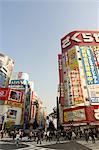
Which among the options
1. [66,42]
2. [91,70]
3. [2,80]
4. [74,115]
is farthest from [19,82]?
[74,115]

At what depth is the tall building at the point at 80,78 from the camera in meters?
42.9

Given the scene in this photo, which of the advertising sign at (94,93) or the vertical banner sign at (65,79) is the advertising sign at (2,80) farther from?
the advertising sign at (94,93)

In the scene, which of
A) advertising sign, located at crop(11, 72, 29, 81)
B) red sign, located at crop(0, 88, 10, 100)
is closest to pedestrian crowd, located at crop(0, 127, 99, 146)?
red sign, located at crop(0, 88, 10, 100)

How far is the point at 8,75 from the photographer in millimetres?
73625

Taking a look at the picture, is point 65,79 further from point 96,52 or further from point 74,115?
point 96,52

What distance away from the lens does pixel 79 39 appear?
5522 centimetres

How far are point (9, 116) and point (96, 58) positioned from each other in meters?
33.2

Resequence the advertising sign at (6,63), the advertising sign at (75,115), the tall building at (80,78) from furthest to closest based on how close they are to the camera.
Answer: the advertising sign at (6,63) < the tall building at (80,78) < the advertising sign at (75,115)

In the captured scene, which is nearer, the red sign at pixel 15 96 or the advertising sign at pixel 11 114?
the advertising sign at pixel 11 114

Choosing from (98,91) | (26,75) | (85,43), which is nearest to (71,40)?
(85,43)

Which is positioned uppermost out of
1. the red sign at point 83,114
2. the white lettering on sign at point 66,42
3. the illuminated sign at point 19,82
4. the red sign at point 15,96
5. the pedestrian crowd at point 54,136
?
the white lettering on sign at point 66,42

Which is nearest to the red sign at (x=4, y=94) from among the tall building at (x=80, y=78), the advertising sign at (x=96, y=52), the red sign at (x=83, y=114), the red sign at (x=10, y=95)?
the red sign at (x=10, y=95)

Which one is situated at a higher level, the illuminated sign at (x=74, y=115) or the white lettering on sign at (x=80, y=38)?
the white lettering on sign at (x=80, y=38)

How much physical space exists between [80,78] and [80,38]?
14020 mm
